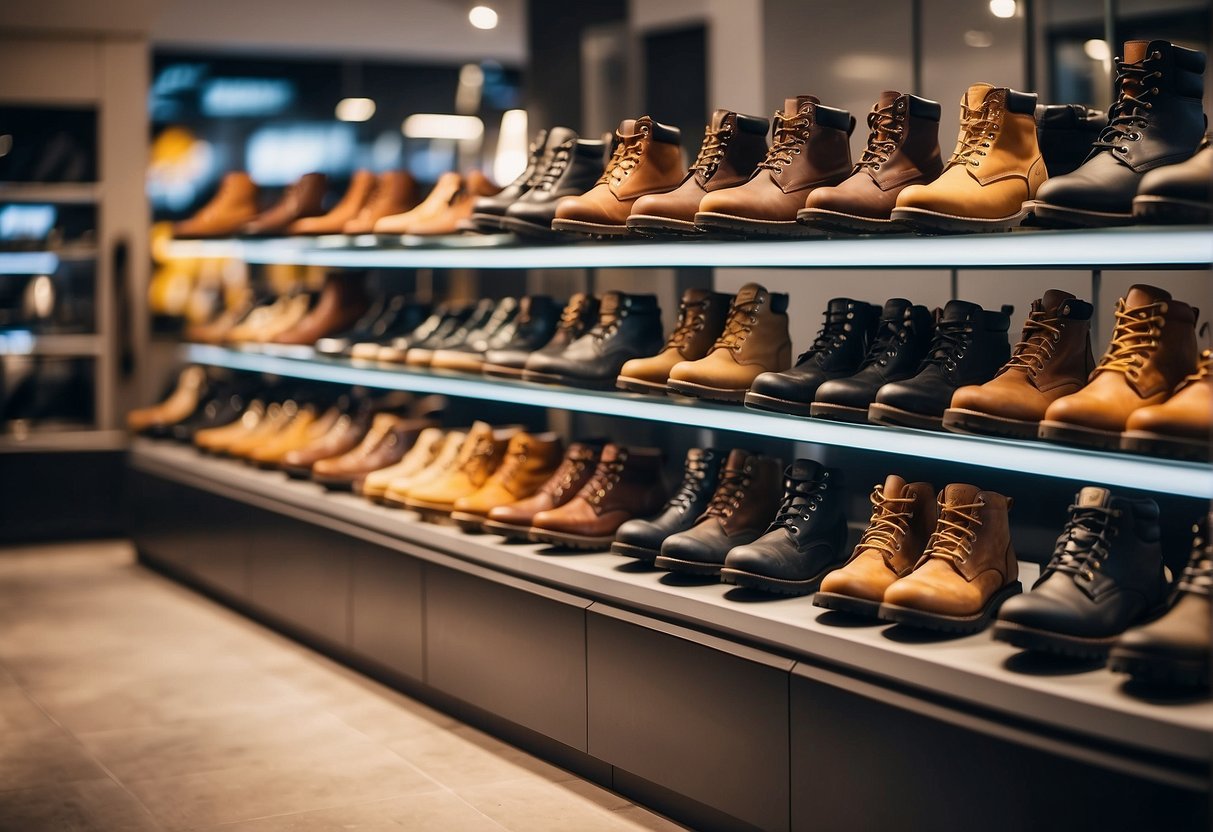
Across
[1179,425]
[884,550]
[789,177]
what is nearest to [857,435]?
[884,550]

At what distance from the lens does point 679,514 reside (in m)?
3.53

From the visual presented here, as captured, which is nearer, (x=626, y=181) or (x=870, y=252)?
(x=870, y=252)

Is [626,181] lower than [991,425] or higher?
higher

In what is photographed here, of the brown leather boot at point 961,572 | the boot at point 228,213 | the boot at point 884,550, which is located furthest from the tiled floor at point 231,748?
the boot at point 228,213

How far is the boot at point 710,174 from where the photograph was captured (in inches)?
136

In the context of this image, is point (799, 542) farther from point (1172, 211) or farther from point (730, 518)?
point (1172, 211)

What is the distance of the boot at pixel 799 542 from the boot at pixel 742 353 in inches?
10.4

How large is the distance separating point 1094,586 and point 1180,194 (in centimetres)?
67

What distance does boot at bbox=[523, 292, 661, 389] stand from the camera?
3.88 meters

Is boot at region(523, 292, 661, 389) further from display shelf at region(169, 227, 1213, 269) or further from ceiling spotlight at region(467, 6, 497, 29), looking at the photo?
ceiling spotlight at region(467, 6, 497, 29)

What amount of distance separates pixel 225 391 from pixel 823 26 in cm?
317

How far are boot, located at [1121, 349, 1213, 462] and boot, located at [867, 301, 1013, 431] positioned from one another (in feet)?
1.50

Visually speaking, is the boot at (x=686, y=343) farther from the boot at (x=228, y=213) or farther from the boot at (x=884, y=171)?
the boot at (x=228, y=213)

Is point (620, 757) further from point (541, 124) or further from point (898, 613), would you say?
point (541, 124)
